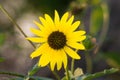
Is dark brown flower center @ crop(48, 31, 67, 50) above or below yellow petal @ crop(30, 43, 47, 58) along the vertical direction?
above

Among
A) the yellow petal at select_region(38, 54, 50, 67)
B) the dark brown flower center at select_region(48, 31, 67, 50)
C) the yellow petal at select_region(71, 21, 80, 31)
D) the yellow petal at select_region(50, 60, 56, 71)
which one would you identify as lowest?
the yellow petal at select_region(50, 60, 56, 71)

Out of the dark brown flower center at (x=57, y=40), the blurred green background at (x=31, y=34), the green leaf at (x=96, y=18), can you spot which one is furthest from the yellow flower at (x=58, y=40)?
the blurred green background at (x=31, y=34)

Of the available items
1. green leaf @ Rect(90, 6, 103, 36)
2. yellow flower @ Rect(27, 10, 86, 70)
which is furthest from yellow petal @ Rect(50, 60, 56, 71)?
green leaf @ Rect(90, 6, 103, 36)

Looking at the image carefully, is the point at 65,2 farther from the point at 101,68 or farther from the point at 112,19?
the point at 101,68

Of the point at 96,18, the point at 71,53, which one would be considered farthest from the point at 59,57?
the point at 96,18

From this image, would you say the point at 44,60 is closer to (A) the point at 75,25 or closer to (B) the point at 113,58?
(A) the point at 75,25

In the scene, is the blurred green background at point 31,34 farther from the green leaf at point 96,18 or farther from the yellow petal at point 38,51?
the yellow petal at point 38,51

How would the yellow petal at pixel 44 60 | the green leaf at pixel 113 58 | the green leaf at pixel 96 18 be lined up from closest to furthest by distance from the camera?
the yellow petal at pixel 44 60 < the green leaf at pixel 96 18 < the green leaf at pixel 113 58

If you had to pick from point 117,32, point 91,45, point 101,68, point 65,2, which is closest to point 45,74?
point 101,68

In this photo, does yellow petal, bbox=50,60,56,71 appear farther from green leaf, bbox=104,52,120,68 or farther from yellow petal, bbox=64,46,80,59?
green leaf, bbox=104,52,120,68
